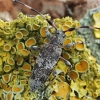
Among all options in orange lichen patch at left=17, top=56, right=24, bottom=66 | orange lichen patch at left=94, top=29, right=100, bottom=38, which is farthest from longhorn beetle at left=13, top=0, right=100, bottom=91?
orange lichen patch at left=94, top=29, right=100, bottom=38

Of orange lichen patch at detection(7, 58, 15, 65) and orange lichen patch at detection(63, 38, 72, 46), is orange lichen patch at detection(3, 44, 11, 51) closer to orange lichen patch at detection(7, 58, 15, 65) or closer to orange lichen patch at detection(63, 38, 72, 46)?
orange lichen patch at detection(7, 58, 15, 65)

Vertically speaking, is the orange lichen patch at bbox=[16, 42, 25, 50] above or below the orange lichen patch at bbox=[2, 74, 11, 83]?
above

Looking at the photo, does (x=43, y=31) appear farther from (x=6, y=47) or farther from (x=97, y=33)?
(x=97, y=33)

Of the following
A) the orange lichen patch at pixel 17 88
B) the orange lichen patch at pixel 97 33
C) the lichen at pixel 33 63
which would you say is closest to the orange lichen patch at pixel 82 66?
the lichen at pixel 33 63

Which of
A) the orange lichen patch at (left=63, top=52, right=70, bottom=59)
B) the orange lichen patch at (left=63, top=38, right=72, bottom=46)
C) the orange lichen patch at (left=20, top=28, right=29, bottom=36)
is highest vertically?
the orange lichen patch at (left=20, top=28, right=29, bottom=36)

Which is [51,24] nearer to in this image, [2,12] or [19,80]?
[19,80]

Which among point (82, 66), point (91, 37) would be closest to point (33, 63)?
point (82, 66)
